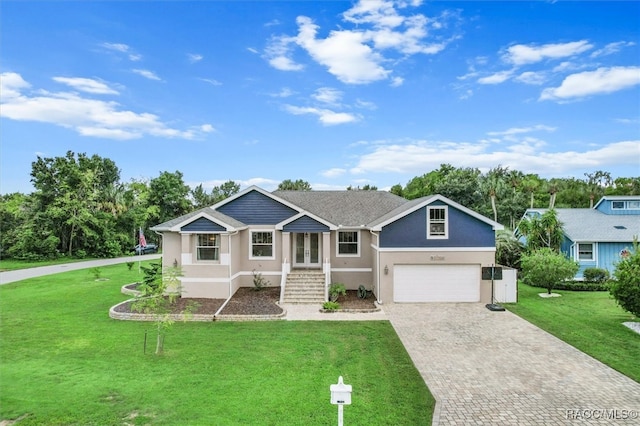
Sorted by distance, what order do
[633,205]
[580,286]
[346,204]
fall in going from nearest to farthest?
[580,286] < [346,204] < [633,205]

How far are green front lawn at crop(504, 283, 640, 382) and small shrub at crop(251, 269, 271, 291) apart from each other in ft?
40.1

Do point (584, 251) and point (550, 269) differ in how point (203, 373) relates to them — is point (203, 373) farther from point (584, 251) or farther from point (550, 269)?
point (584, 251)

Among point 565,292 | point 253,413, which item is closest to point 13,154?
point 253,413

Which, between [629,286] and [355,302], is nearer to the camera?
[629,286]

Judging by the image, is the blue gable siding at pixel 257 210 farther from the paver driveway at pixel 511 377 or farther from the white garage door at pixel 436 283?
the paver driveway at pixel 511 377

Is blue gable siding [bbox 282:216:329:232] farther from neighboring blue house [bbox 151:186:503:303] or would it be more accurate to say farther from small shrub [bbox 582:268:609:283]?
small shrub [bbox 582:268:609:283]

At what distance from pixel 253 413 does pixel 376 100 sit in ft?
73.3

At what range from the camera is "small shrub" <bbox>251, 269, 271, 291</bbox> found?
18594 mm

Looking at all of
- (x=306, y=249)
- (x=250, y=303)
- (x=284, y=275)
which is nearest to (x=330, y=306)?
(x=284, y=275)

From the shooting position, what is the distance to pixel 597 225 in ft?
82.6

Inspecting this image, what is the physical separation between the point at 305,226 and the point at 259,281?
13.0 feet

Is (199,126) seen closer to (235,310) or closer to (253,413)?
(235,310)

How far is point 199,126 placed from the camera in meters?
28.9

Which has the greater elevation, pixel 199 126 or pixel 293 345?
pixel 199 126
